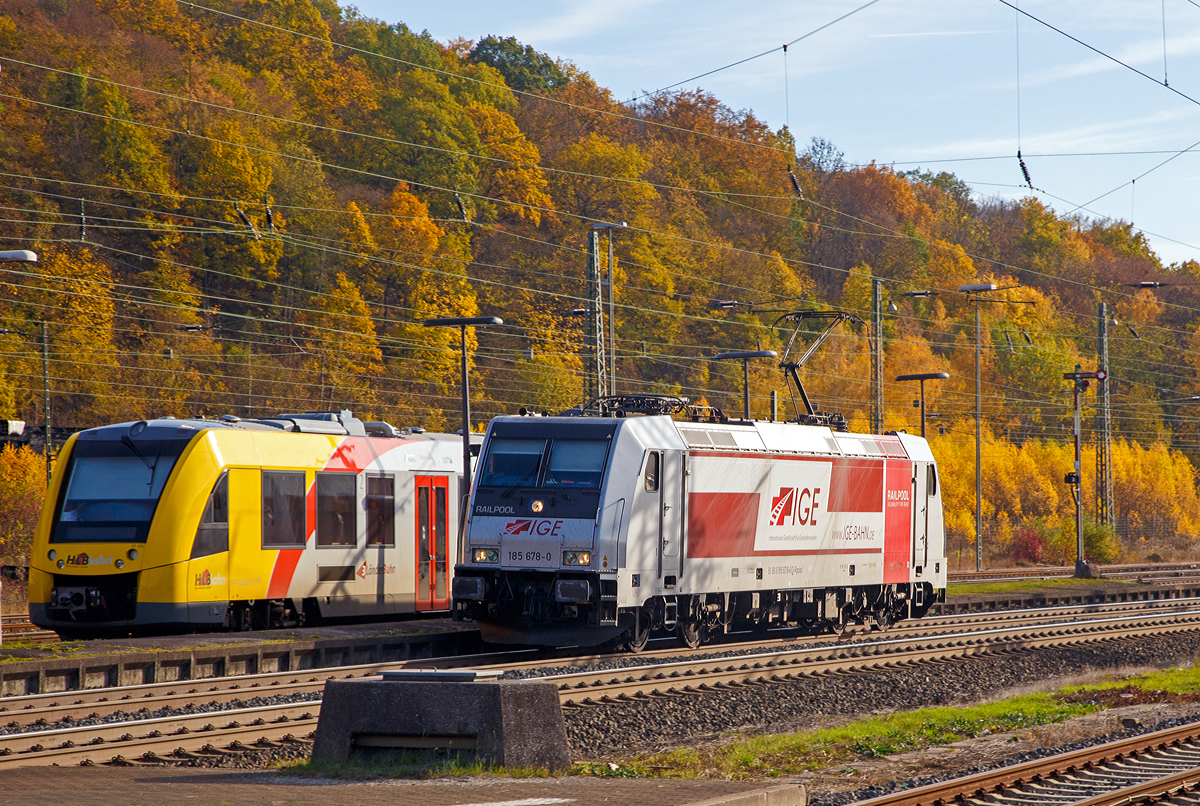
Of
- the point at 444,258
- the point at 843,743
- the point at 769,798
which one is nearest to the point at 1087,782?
the point at 843,743

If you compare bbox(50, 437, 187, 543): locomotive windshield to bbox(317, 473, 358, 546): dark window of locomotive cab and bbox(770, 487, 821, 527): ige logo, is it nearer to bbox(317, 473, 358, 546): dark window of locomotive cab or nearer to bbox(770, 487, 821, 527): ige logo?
bbox(317, 473, 358, 546): dark window of locomotive cab

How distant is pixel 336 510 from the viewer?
73.6 ft

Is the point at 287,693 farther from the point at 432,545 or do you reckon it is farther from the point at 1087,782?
the point at 432,545

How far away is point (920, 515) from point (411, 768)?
18672 millimetres

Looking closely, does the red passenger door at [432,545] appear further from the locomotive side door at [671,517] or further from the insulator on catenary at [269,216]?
the insulator on catenary at [269,216]

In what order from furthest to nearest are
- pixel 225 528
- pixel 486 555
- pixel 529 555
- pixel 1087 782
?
1. pixel 225 528
2. pixel 486 555
3. pixel 529 555
4. pixel 1087 782


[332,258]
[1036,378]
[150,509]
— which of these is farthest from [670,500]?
[1036,378]

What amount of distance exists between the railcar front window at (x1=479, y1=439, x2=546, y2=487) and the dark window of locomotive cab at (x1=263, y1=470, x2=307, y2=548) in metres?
3.43

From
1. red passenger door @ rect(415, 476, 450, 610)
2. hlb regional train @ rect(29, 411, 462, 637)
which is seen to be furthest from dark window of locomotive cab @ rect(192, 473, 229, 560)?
red passenger door @ rect(415, 476, 450, 610)

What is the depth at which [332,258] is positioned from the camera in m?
60.8

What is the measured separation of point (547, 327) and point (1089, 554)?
26406mm

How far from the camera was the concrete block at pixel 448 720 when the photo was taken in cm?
1005

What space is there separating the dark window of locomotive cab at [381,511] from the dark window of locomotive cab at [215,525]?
10.4 feet

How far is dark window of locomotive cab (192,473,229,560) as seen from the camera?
1986 centimetres
